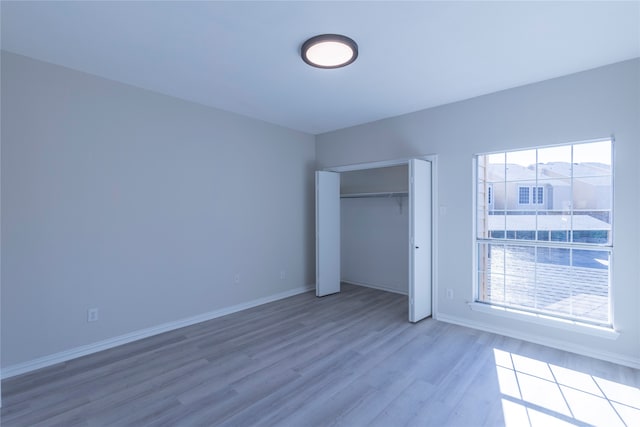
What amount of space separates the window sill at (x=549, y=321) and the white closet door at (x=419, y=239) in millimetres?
551

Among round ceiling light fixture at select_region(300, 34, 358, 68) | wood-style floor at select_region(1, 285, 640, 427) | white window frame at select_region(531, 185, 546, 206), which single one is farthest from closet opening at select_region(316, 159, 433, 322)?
round ceiling light fixture at select_region(300, 34, 358, 68)

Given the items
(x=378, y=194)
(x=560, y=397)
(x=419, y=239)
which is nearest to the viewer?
(x=560, y=397)

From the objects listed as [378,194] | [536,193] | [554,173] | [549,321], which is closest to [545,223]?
[536,193]

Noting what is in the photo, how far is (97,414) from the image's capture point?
196cm

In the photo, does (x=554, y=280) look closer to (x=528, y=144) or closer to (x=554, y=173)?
(x=554, y=173)

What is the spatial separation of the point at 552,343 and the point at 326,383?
231 cm

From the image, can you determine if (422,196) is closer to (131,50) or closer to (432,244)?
(432,244)

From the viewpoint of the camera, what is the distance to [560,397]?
212 cm

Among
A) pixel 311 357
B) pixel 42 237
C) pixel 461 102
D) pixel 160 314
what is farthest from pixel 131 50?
pixel 461 102

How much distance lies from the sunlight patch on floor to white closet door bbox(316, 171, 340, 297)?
258 cm

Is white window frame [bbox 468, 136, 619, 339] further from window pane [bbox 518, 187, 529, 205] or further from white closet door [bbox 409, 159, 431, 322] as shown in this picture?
white closet door [bbox 409, 159, 431, 322]

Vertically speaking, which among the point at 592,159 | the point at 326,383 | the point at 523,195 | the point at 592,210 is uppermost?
the point at 592,159

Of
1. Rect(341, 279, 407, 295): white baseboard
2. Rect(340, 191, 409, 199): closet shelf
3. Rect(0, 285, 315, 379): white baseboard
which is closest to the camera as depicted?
Rect(0, 285, 315, 379): white baseboard

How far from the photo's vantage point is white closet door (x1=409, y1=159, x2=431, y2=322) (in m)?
3.51
